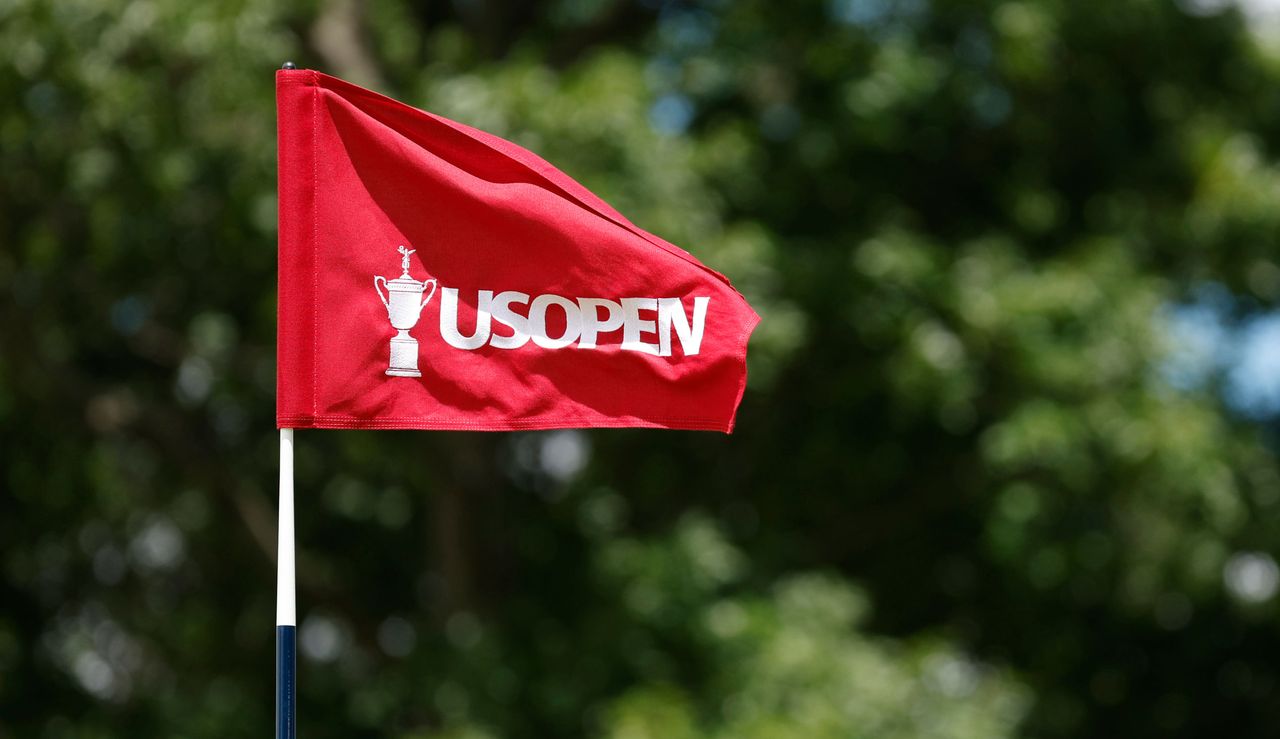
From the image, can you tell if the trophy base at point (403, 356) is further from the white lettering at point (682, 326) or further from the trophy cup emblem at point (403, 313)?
the white lettering at point (682, 326)

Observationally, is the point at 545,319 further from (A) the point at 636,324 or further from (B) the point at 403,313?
(B) the point at 403,313

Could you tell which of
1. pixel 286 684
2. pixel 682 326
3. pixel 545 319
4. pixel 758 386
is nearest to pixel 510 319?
pixel 545 319

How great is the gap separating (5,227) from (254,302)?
130cm

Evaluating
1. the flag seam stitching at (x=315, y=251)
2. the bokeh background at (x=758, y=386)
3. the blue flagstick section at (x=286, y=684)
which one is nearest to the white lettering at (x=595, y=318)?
the flag seam stitching at (x=315, y=251)

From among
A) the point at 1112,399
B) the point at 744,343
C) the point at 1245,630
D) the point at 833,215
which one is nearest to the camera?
the point at 744,343

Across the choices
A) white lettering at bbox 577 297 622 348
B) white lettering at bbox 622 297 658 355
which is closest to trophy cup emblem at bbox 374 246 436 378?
white lettering at bbox 577 297 622 348

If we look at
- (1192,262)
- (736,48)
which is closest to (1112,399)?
(1192,262)

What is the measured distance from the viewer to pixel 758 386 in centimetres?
789

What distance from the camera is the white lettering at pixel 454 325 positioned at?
12.9 feet

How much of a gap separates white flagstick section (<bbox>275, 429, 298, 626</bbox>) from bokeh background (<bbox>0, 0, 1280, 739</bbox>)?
10.7 ft

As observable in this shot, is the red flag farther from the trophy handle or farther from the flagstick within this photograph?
the flagstick

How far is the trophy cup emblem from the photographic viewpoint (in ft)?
12.8

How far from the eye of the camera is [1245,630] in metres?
10.5

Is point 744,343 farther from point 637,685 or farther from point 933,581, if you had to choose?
point 933,581
